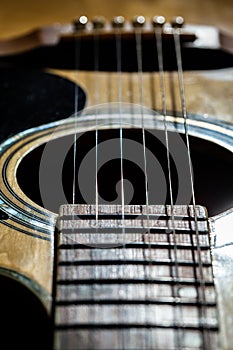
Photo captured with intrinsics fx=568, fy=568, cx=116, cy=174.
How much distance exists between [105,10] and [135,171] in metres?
0.54

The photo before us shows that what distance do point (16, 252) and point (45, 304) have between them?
4.4 inches

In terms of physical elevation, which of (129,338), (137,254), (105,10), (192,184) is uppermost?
(105,10)

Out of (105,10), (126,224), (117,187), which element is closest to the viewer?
(126,224)

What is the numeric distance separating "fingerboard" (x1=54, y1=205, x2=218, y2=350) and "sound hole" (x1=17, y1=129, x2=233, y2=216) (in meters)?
0.16

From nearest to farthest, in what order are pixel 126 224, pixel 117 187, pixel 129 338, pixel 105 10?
pixel 129 338 → pixel 126 224 → pixel 117 187 → pixel 105 10

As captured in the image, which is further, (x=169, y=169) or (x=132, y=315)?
(x=169, y=169)

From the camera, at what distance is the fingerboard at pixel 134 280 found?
0.68 m

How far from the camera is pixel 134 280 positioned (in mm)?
735

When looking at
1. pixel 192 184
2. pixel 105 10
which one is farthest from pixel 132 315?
pixel 105 10

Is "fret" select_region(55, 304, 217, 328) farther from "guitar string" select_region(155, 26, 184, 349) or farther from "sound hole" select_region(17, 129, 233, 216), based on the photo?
"sound hole" select_region(17, 129, 233, 216)

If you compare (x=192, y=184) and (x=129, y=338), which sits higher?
(x=192, y=184)

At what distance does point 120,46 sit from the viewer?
1.24 meters

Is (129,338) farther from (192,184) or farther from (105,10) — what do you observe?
(105,10)

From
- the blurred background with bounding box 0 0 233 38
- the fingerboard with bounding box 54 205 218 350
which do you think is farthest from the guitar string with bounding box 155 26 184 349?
the blurred background with bounding box 0 0 233 38
